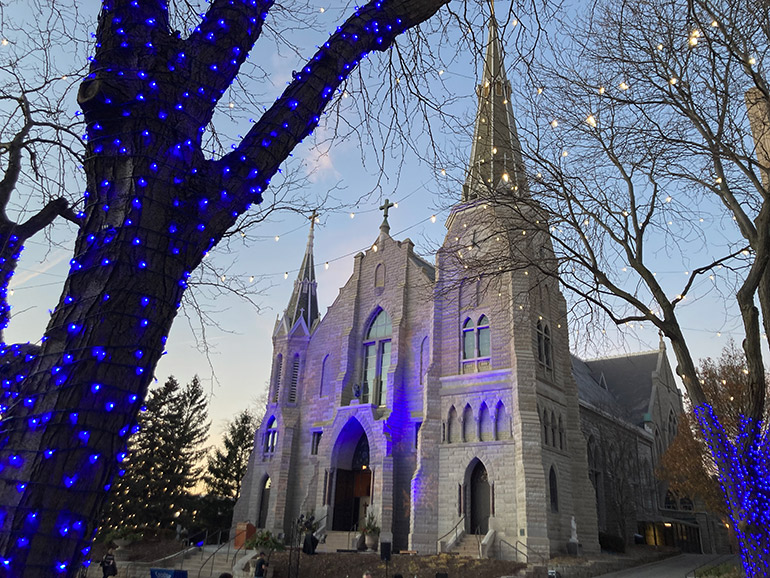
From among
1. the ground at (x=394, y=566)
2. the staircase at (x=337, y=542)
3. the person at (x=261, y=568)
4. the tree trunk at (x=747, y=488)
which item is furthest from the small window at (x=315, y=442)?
the tree trunk at (x=747, y=488)

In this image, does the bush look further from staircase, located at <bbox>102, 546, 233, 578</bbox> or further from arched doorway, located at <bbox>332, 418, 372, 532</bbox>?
staircase, located at <bbox>102, 546, 233, 578</bbox>

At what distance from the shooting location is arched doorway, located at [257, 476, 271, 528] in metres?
27.8

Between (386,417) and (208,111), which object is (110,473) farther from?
(386,417)

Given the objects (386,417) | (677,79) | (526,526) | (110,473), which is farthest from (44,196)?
(386,417)

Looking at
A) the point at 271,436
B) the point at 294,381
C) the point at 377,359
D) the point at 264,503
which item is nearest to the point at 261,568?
the point at 264,503

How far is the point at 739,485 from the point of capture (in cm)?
723

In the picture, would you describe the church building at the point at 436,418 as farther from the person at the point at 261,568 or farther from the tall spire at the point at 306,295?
the person at the point at 261,568

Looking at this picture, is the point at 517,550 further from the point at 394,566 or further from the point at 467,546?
the point at 394,566

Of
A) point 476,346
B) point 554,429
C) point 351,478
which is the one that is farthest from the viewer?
point 351,478

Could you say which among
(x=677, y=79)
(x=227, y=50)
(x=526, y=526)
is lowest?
(x=526, y=526)

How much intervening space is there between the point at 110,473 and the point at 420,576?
17163mm

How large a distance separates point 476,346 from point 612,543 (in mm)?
11402

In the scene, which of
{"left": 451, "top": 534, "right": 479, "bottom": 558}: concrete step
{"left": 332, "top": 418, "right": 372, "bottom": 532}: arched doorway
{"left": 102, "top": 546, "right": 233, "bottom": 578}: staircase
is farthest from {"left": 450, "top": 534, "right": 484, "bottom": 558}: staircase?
{"left": 102, "top": 546, "right": 233, "bottom": 578}: staircase

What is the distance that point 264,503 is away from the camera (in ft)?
92.9
